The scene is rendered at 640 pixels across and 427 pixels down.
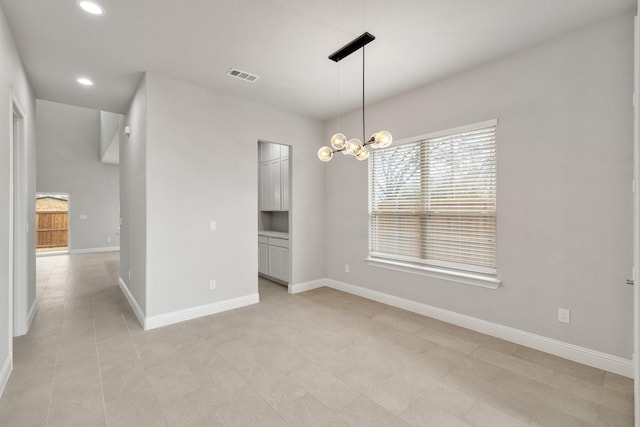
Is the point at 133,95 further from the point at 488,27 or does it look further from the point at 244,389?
the point at 488,27

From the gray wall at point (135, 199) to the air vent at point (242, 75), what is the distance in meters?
0.99

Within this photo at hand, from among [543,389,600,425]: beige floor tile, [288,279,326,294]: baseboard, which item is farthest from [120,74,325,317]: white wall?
[543,389,600,425]: beige floor tile

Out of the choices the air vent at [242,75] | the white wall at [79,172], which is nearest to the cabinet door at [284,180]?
the air vent at [242,75]

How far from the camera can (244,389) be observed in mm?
2232

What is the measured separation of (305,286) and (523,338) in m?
3.00

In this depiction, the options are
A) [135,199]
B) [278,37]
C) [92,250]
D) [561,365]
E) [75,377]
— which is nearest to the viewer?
[75,377]

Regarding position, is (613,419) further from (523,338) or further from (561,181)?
(561,181)

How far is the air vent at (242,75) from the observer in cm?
334

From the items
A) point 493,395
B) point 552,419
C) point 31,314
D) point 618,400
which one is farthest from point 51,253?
point 618,400

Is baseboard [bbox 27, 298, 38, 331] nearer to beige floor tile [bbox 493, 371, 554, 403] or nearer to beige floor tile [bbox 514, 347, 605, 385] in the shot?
beige floor tile [bbox 493, 371, 554, 403]

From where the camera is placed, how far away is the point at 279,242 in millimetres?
5234

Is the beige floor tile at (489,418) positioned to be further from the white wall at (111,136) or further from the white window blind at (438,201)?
the white wall at (111,136)

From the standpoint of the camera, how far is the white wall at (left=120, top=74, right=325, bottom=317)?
3430 mm

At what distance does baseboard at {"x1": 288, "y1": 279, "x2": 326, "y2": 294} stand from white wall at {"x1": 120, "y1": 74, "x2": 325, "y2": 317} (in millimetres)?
701
